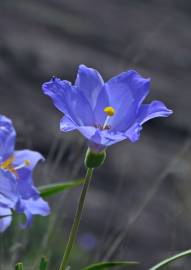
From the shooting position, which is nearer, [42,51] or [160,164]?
[160,164]

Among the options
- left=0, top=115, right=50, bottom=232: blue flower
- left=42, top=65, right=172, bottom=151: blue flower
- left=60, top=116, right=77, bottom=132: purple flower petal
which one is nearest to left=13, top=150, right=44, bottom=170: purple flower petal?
left=0, top=115, right=50, bottom=232: blue flower

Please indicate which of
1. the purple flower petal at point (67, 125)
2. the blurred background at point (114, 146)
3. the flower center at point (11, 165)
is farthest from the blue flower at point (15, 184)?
the blurred background at point (114, 146)

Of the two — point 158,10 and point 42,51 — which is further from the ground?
point 158,10

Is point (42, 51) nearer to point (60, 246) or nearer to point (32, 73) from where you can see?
point (32, 73)

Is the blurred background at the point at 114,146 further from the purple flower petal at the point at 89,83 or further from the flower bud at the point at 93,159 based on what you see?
the flower bud at the point at 93,159

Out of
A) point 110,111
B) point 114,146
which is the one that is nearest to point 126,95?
point 110,111

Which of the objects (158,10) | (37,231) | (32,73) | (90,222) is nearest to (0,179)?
(37,231)
